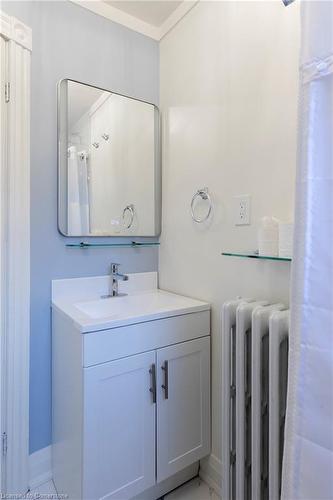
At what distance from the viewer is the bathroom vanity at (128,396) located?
1.06 meters

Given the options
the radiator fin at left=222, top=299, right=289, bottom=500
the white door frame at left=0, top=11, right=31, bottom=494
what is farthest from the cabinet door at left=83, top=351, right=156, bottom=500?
the white door frame at left=0, top=11, right=31, bottom=494

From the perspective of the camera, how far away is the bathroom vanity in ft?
3.48

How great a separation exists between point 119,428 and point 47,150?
125cm

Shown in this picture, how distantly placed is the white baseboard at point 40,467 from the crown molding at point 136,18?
2195mm

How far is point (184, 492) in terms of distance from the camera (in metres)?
1.32

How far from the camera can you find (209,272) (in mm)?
1390

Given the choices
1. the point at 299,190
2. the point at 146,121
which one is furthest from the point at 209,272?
the point at 146,121

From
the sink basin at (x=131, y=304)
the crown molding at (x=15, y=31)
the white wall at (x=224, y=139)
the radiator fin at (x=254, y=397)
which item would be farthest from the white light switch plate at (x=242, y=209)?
the crown molding at (x=15, y=31)

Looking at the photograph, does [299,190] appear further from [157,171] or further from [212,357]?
[157,171]

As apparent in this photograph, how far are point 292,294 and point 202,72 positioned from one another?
3.93 ft

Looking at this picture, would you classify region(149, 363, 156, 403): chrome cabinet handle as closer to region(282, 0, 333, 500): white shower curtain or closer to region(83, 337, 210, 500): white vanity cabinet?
region(83, 337, 210, 500): white vanity cabinet

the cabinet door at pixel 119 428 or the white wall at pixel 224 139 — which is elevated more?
the white wall at pixel 224 139

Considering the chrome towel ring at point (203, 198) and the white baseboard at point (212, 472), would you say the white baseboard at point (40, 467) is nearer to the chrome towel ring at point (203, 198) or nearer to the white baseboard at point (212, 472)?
the white baseboard at point (212, 472)

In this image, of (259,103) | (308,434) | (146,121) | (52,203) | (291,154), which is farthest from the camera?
(146,121)
